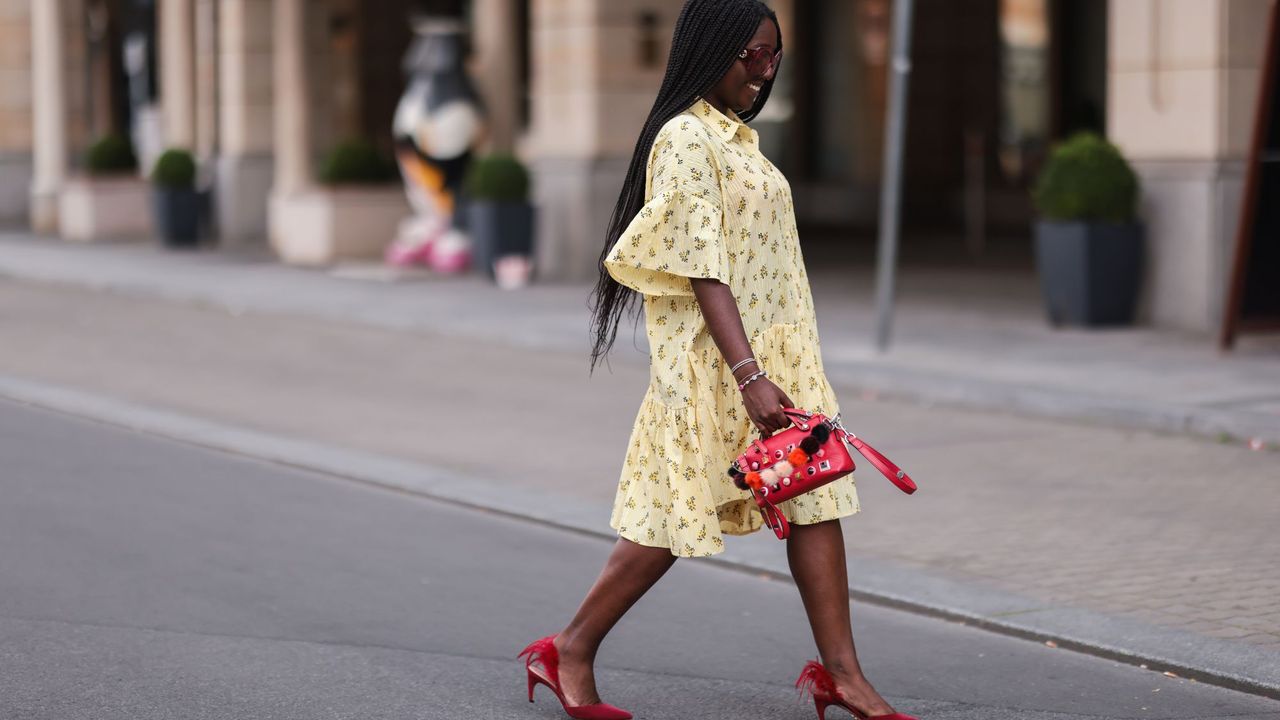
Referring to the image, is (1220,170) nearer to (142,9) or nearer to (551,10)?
(551,10)

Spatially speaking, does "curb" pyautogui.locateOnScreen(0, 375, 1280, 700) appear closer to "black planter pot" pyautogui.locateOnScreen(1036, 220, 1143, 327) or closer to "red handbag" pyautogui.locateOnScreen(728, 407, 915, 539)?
"red handbag" pyautogui.locateOnScreen(728, 407, 915, 539)

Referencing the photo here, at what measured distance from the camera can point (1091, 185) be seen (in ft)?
46.9

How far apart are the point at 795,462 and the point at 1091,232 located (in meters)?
10.0

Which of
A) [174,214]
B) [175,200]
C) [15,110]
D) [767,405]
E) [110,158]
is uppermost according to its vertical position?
[15,110]

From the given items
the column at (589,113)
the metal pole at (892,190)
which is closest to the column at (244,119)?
the column at (589,113)

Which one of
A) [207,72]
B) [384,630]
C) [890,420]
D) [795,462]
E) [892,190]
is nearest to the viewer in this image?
[795,462]

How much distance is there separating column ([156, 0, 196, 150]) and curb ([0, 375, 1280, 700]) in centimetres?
1650

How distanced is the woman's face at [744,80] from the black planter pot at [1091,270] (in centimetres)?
968

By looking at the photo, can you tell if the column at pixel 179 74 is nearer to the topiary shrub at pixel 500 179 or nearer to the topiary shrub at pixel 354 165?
the topiary shrub at pixel 354 165

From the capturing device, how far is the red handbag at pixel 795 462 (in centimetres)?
478

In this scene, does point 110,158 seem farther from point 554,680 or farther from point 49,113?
point 554,680

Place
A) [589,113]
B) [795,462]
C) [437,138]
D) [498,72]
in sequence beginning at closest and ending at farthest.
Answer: [795,462]
[589,113]
[437,138]
[498,72]

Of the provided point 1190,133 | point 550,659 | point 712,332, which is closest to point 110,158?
point 1190,133

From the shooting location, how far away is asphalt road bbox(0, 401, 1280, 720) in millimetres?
5492
